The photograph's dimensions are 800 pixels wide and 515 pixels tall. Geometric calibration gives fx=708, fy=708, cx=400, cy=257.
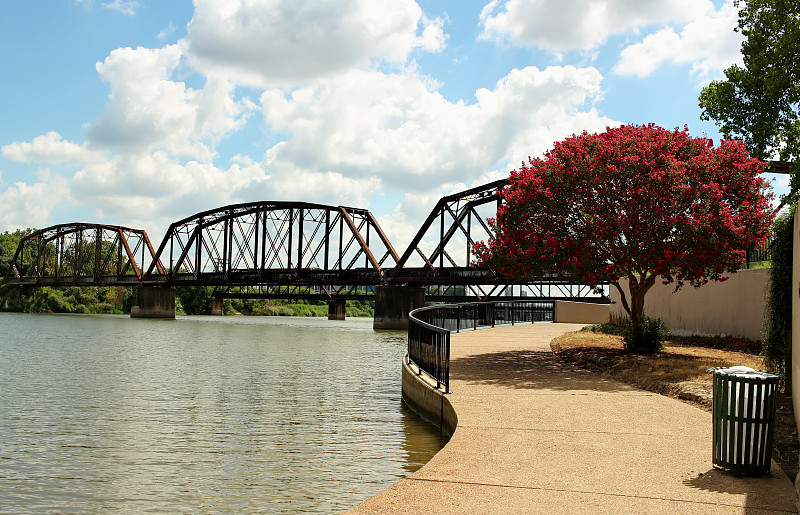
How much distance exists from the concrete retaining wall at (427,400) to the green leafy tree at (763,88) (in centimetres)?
2383

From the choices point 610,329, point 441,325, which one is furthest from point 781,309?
point 610,329

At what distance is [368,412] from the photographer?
1491 centimetres

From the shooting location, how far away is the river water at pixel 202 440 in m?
8.47

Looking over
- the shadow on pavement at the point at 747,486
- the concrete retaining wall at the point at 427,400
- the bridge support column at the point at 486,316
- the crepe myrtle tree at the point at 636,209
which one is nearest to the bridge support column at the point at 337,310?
the bridge support column at the point at 486,316

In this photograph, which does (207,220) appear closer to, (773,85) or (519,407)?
(773,85)

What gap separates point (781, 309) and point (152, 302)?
9770cm

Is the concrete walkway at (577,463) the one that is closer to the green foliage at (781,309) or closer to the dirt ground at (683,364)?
the dirt ground at (683,364)

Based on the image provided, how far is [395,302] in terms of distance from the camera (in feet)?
240

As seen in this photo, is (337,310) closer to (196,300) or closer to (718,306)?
(196,300)

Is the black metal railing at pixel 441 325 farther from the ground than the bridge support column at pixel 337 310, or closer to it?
farther from the ground

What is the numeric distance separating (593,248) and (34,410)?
13784 millimetres

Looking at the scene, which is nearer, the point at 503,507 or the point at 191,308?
the point at 503,507

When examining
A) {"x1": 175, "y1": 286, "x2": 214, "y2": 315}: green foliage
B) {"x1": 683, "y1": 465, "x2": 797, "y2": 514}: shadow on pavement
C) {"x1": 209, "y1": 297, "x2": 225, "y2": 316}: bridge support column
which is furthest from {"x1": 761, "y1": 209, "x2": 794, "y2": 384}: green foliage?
{"x1": 175, "y1": 286, "x2": 214, "y2": 315}: green foliage

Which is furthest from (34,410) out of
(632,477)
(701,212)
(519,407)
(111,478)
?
(701,212)
